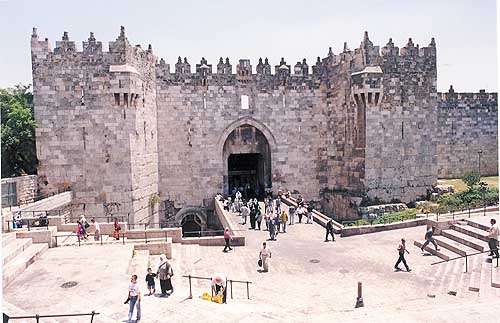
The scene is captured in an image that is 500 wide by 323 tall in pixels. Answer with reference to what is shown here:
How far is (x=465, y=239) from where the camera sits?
16.5 meters

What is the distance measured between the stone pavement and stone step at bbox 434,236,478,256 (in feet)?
2.60

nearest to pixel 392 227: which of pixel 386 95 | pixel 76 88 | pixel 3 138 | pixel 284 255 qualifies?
pixel 284 255

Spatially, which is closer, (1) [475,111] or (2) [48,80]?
(2) [48,80]

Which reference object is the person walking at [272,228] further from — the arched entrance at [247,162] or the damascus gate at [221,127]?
the arched entrance at [247,162]

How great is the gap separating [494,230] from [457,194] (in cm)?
1084

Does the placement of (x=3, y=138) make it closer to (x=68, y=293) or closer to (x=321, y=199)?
(x=68, y=293)

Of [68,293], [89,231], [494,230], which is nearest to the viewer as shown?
[68,293]

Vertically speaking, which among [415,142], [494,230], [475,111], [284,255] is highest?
[475,111]

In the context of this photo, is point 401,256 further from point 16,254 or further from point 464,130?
point 464,130

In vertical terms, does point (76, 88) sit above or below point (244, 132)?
above

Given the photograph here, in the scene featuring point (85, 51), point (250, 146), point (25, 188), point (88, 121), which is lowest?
point (25, 188)

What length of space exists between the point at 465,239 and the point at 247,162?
19.6m

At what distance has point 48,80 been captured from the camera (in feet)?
72.6

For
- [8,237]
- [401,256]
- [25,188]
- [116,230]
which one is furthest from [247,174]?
[8,237]
